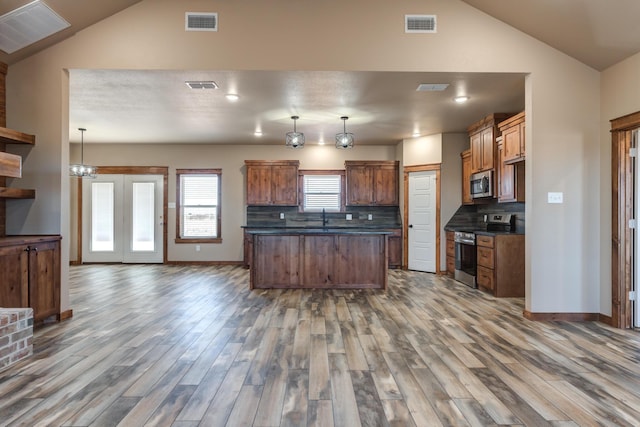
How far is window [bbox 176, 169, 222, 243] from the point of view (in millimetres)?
8266

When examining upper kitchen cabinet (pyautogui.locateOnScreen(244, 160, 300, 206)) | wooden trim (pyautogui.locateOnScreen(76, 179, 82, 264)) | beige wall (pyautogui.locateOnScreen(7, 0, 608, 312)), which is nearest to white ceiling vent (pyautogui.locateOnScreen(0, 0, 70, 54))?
beige wall (pyautogui.locateOnScreen(7, 0, 608, 312))

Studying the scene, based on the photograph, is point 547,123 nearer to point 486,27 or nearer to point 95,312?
point 486,27

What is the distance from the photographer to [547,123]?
3.95 m

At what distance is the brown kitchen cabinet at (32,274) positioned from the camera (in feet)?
10.8

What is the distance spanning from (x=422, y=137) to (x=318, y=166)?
2.33 meters

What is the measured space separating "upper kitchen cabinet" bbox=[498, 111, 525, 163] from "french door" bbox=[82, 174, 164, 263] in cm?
691

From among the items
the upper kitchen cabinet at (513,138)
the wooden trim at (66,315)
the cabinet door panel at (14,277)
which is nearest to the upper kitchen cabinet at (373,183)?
the upper kitchen cabinet at (513,138)

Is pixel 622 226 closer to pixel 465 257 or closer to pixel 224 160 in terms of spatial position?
pixel 465 257

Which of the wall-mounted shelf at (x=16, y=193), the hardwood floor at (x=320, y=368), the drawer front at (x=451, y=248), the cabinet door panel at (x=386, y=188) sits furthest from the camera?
the cabinet door panel at (x=386, y=188)

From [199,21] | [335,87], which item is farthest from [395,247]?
[199,21]

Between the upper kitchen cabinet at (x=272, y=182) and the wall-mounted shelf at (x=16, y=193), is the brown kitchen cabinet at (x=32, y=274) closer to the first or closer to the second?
the wall-mounted shelf at (x=16, y=193)

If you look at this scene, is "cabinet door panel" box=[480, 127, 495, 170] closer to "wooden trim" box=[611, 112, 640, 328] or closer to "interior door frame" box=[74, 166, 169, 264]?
"wooden trim" box=[611, 112, 640, 328]

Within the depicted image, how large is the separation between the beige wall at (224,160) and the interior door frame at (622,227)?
480 centimetres

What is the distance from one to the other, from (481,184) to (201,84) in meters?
4.54
